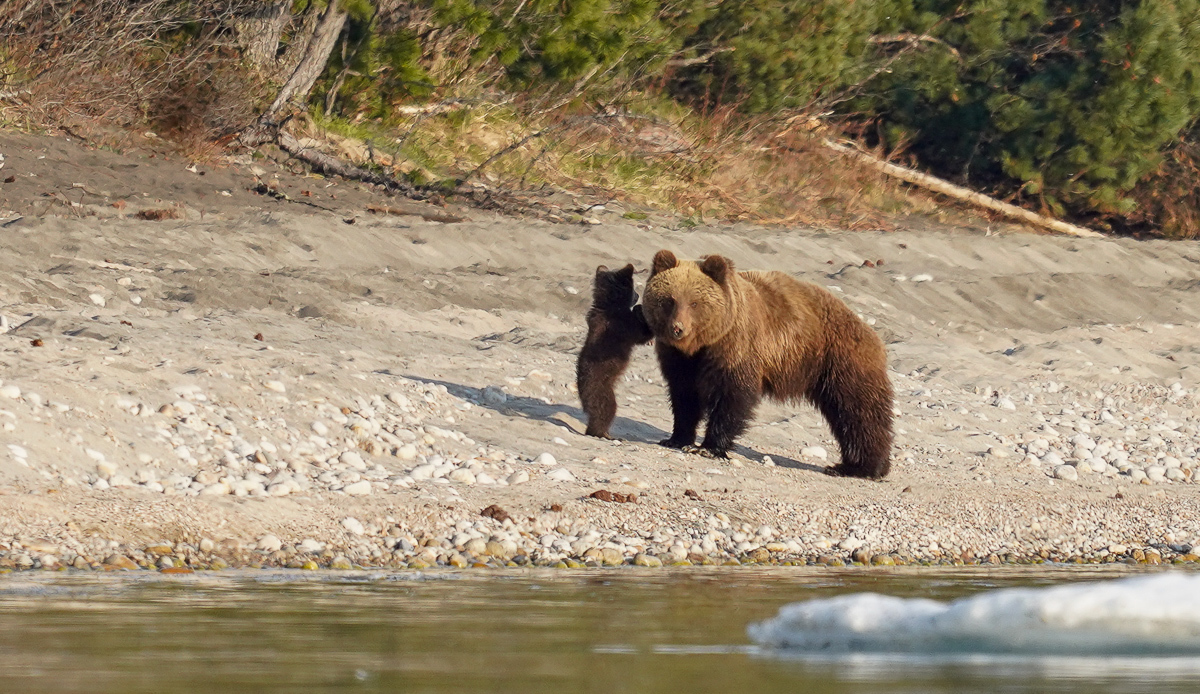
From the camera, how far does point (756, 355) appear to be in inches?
372

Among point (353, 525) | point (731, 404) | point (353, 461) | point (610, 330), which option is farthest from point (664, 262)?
point (353, 525)

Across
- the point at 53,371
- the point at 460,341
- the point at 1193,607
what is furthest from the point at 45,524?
the point at 460,341

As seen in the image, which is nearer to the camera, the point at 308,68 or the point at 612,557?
the point at 612,557

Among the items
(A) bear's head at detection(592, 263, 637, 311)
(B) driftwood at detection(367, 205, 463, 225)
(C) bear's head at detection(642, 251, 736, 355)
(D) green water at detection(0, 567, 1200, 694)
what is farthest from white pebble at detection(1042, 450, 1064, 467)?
(B) driftwood at detection(367, 205, 463, 225)

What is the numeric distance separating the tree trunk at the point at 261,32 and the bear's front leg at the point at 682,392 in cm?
1108

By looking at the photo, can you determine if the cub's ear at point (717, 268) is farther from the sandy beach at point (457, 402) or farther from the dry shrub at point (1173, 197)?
the dry shrub at point (1173, 197)

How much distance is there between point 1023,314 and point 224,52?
30.0 ft

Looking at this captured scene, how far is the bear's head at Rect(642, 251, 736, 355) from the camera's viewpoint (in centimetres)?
924

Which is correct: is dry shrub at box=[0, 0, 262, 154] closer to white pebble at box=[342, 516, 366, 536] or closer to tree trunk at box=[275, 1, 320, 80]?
tree trunk at box=[275, 1, 320, 80]

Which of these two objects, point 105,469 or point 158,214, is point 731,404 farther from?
point 158,214

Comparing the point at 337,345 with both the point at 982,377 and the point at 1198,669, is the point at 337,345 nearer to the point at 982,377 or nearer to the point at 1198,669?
the point at 982,377

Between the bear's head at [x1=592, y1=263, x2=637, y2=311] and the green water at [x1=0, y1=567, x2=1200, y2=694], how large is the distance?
8.80 feet

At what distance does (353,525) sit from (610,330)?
2545 millimetres

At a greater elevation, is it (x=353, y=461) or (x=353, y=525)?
(x=353, y=525)
